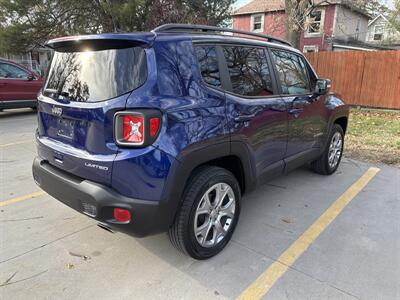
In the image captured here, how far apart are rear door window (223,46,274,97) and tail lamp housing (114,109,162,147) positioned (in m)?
0.94

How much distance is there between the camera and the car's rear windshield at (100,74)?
2234 millimetres

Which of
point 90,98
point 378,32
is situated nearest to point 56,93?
point 90,98

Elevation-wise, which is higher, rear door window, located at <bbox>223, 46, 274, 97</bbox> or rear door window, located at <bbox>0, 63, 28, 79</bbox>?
rear door window, located at <bbox>223, 46, 274, 97</bbox>

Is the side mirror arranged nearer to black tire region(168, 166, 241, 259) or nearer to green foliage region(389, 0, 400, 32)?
black tire region(168, 166, 241, 259)

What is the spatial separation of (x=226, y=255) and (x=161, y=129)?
52.5 inches

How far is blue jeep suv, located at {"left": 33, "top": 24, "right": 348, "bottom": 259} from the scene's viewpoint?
86.4 inches

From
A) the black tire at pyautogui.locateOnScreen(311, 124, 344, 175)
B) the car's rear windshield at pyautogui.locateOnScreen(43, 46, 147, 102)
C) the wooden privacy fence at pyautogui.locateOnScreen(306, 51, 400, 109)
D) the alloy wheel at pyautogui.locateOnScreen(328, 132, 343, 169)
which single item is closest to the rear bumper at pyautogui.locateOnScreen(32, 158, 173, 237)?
the car's rear windshield at pyautogui.locateOnScreen(43, 46, 147, 102)

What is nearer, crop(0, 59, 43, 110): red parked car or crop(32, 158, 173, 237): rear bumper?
crop(32, 158, 173, 237): rear bumper

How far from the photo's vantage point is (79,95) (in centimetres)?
246

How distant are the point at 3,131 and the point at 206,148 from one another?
22.4 ft

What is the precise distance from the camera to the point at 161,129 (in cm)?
218

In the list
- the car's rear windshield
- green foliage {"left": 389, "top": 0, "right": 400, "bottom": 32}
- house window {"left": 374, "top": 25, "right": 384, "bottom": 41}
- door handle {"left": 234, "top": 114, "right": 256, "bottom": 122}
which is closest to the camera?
the car's rear windshield

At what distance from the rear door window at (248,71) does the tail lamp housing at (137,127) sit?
0.94 m

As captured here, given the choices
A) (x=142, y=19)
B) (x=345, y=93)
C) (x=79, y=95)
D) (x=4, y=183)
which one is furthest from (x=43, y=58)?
(x=79, y=95)
